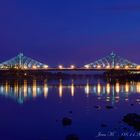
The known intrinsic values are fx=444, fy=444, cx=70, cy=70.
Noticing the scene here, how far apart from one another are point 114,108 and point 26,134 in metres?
8.35

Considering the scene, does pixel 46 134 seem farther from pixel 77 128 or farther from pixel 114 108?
pixel 114 108

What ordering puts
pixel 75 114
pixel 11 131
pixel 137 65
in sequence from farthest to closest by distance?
pixel 137 65 → pixel 75 114 → pixel 11 131

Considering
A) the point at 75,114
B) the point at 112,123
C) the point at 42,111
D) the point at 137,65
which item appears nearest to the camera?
the point at 112,123

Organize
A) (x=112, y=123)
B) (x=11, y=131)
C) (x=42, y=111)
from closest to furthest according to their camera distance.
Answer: (x=11, y=131) → (x=112, y=123) → (x=42, y=111)

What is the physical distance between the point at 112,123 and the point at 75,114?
3.73 m

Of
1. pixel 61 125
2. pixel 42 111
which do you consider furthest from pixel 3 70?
pixel 61 125

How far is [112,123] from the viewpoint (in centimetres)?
1789

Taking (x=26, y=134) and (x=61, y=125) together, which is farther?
(x=61, y=125)

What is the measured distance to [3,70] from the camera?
8031cm

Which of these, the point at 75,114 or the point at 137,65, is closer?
the point at 75,114

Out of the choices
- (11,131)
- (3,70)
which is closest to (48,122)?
(11,131)

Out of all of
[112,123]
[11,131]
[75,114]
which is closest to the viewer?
[11,131]

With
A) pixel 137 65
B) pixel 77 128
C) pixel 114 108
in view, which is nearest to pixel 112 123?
pixel 77 128

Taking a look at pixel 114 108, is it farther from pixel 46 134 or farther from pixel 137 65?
Result: pixel 137 65
